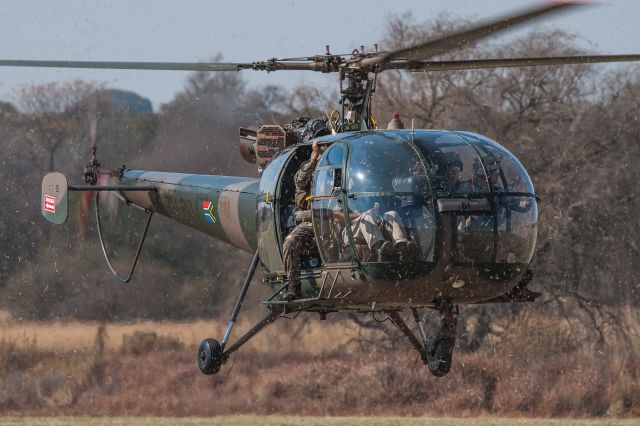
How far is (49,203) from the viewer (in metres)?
14.2

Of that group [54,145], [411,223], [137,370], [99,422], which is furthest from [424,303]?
[54,145]

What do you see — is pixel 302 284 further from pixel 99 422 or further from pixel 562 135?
pixel 562 135

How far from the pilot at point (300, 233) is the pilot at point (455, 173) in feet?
4.15

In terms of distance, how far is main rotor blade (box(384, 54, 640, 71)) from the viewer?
34.1ft

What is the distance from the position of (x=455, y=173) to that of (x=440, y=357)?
192cm

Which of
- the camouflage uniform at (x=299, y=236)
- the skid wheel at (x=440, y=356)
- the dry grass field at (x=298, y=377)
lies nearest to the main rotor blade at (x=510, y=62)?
the camouflage uniform at (x=299, y=236)

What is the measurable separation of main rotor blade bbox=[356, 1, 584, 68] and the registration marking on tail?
4.83 meters

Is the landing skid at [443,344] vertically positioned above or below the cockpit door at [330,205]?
below

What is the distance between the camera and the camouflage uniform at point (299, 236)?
36.6 ft

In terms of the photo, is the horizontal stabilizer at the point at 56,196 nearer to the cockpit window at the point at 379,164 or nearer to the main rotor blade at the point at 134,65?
the main rotor blade at the point at 134,65

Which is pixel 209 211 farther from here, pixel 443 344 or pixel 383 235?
pixel 383 235

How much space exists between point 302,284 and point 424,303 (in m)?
1.20

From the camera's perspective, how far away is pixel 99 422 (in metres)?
17.6

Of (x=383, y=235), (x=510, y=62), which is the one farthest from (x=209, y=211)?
(x=510, y=62)
